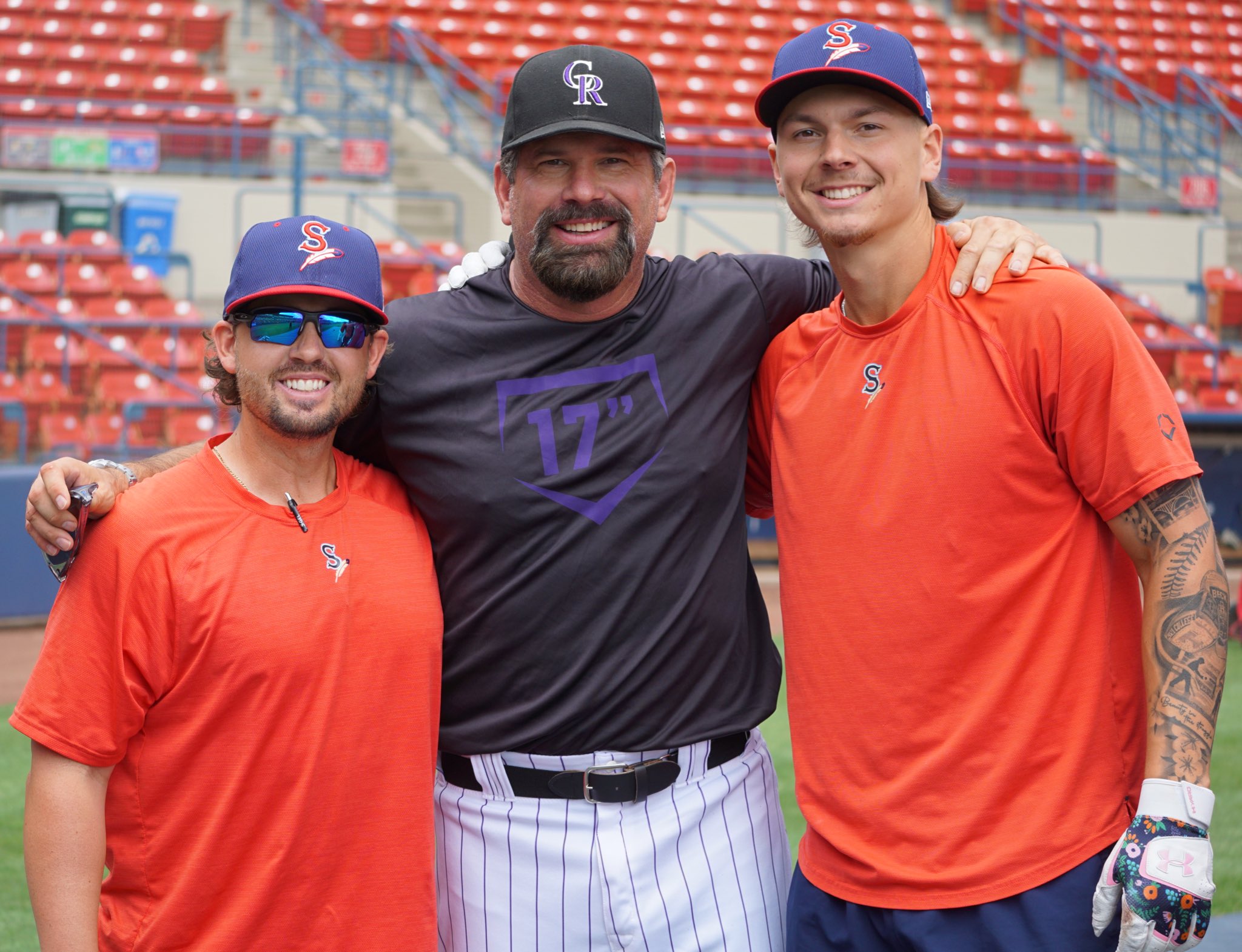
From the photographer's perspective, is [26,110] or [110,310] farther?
[26,110]

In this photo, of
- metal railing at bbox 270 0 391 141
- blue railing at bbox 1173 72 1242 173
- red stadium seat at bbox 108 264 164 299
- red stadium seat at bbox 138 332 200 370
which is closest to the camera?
red stadium seat at bbox 138 332 200 370

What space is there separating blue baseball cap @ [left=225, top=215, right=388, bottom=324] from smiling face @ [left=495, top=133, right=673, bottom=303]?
340 mm

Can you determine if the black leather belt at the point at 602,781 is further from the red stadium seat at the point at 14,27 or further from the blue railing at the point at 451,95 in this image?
the red stadium seat at the point at 14,27

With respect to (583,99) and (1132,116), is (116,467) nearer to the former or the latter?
(583,99)

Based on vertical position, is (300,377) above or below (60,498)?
above

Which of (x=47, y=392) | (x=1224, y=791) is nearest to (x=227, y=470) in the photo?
(x=1224, y=791)

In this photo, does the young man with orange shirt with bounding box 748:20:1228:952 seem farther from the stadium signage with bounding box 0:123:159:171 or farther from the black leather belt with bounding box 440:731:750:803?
the stadium signage with bounding box 0:123:159:171

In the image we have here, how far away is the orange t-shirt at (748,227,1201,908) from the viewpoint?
2107 mm

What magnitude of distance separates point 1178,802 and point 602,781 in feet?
3.30

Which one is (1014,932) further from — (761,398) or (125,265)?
(125,265)

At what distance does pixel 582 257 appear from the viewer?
99.6 inches

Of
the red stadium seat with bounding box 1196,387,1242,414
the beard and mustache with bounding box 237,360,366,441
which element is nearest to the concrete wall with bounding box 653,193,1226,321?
the red stadium seat with bounding box 1196,387,1242,414

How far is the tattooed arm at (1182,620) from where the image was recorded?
2047 mm

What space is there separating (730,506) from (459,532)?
1.84 ft
